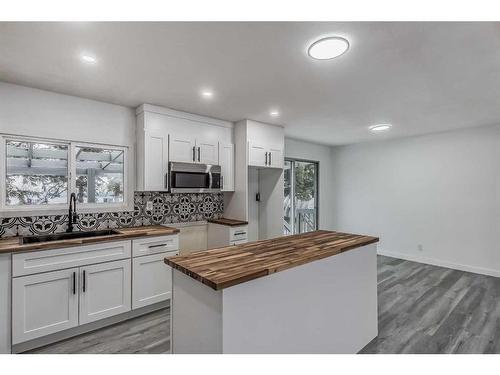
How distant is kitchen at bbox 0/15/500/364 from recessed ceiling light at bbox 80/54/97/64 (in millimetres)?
43

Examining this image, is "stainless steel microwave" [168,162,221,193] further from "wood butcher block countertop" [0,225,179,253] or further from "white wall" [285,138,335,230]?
"white wall" [285,138,335,230]

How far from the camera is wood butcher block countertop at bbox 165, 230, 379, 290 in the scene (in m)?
1.33

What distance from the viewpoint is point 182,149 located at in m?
3.45

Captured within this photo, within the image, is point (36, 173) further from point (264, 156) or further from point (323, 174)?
point (323, 174)

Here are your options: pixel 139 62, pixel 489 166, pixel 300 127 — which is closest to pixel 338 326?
pixel 139 62

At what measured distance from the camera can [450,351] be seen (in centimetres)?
220

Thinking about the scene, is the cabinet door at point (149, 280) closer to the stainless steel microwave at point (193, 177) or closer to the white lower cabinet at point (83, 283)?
the white lower cabinet at point (83, 283)

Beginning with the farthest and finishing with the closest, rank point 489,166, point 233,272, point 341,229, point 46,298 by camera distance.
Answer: point 341,229 → point 489,166 → point 46,298 → point 233,272

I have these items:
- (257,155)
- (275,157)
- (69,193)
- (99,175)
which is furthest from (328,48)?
(69,193)

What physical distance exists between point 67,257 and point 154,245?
31.6 inches

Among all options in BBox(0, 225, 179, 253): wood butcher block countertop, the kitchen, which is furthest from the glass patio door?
BBox(0, 225, 179, 253): wood butcher block countertop

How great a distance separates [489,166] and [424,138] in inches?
41.5

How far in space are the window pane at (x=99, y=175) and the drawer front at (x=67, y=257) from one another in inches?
31.0
